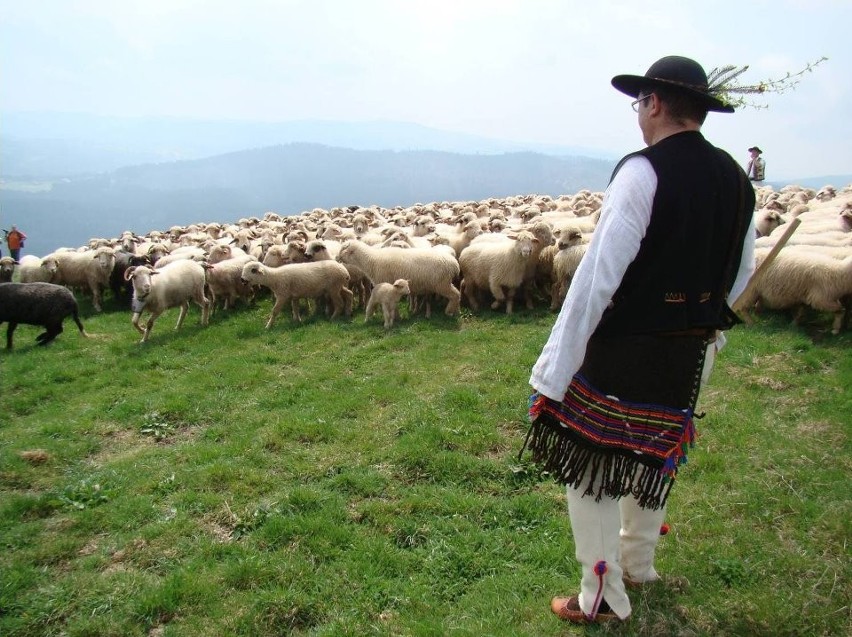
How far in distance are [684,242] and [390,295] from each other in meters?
→ 8.09

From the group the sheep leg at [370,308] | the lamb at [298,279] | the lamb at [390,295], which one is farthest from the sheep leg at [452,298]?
the lamb at [298,279]

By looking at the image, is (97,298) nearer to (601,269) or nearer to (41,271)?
(41,271)

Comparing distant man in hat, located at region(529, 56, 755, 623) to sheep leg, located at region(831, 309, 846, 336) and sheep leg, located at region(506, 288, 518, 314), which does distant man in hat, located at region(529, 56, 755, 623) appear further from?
sheep leg, located at region(506, 288, 518, 314)

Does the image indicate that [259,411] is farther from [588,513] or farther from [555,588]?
[588,513]

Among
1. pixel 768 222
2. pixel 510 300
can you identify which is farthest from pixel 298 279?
pixel 768 222

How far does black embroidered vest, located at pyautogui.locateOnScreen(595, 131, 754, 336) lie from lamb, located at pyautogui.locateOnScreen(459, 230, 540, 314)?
750 centimetres

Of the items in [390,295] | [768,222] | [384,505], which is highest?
[768,222]

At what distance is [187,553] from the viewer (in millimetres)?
4641

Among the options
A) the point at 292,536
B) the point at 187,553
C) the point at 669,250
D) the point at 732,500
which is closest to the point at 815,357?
the point at 732,500

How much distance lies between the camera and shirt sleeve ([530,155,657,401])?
8.43ft

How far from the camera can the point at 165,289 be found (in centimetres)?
1159

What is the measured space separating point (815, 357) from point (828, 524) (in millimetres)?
4065

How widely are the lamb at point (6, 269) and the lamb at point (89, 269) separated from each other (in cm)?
97

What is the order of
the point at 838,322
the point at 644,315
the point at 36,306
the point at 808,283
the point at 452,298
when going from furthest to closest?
the point at 36,306, the point at 452,298, the point at 808,283, the point at 838,322, the point at 644,315
